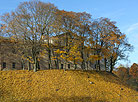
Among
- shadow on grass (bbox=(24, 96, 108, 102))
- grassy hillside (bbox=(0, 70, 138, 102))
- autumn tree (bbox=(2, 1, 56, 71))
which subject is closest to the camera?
shadow on grass (bbox=(24, 96, 108, 102))

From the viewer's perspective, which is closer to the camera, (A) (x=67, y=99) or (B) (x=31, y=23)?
(A) (x=67, y=99)

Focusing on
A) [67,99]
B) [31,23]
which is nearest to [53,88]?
[67,99]

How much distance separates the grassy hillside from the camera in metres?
16.5

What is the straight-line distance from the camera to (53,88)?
19.3 m

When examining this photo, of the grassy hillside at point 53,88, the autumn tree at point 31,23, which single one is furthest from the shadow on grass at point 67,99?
the autumn tree at point 31,23

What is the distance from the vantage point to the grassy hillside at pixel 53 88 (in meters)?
16.5

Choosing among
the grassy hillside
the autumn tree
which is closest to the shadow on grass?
the grassy hillside

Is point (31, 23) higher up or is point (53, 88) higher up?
point (31, 23)

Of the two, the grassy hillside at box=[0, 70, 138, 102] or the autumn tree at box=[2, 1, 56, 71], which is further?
the autumn tree at box=[2, 1, 56, 71]

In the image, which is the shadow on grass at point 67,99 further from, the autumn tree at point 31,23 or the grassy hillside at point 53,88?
the autumn tree at point 31,23

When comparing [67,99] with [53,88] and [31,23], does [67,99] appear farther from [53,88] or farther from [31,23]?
[31,23]

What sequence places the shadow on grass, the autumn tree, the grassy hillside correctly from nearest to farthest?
the shadow on grass → the grassy hillside → the autumn tree

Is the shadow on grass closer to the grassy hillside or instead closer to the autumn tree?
the grassy hillside

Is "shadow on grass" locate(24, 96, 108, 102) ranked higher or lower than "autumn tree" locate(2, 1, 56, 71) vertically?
lower
